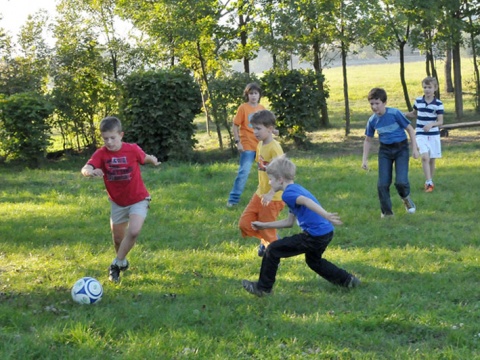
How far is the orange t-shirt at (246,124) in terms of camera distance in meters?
9.95

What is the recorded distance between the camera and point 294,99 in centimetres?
1683

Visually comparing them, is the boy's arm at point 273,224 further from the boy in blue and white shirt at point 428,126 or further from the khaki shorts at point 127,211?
the boy in blue and white shirt at point 428,126

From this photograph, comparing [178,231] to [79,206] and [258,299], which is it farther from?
[258,299]

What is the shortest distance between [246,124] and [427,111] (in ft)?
10.1

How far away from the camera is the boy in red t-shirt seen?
21.6 feet

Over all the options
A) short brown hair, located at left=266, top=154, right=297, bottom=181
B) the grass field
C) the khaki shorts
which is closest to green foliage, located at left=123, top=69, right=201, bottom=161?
the grass field

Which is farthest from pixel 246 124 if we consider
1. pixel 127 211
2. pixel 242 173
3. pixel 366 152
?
pixel 127 211

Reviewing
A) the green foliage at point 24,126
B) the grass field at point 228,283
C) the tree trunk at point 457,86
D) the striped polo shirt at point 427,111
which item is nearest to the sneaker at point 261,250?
the grass field at point 228,283

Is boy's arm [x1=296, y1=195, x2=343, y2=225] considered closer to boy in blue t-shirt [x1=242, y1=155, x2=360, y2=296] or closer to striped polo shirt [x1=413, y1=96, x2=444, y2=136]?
boy in blue t-shirt [x1=242, y1=155, x2=360, y2=296]

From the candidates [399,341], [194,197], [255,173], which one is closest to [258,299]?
[399,341]

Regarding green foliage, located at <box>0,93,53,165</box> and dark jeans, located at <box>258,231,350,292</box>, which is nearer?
dark jeans, located at <box>258,231,350,292</box>

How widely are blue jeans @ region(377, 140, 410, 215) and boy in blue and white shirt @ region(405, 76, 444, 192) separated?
1.62m

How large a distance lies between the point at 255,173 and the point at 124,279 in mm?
6448

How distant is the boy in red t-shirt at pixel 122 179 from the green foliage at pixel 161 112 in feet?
30.0
